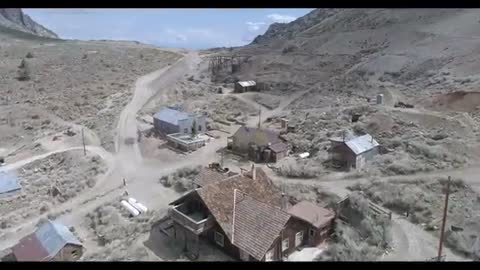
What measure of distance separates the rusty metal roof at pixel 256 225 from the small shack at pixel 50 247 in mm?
3935

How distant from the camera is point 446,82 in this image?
2289 centimetres

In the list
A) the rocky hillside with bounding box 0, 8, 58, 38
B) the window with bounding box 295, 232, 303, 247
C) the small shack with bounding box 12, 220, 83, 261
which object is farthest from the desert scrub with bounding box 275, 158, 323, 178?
the rocky hillside with bounding box 0, 8, 58, 38

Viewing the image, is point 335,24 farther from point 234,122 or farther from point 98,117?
point 98,117

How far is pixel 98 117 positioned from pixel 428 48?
73.8 ft

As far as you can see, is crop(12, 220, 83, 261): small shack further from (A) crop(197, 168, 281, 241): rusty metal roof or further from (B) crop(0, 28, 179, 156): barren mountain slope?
(B) crop(0, 28, 179, 156): barren mountain slope

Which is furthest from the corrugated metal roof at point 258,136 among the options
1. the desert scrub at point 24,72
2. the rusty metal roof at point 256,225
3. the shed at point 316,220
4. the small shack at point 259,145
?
the desert scrub at point 24,72

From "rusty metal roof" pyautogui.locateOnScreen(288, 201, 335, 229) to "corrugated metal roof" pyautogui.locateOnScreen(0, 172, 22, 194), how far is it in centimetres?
1043

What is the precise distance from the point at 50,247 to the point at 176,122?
11.1m

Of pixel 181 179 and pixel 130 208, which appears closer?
pixel 130 208

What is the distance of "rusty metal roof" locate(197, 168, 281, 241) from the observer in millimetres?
9852

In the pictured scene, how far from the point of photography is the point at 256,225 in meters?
9.59

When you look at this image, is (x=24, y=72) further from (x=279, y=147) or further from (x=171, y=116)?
(x=279, y=147)

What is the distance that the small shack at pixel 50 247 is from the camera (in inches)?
385

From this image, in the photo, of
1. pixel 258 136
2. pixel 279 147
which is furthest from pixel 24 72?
pixel 279 147
